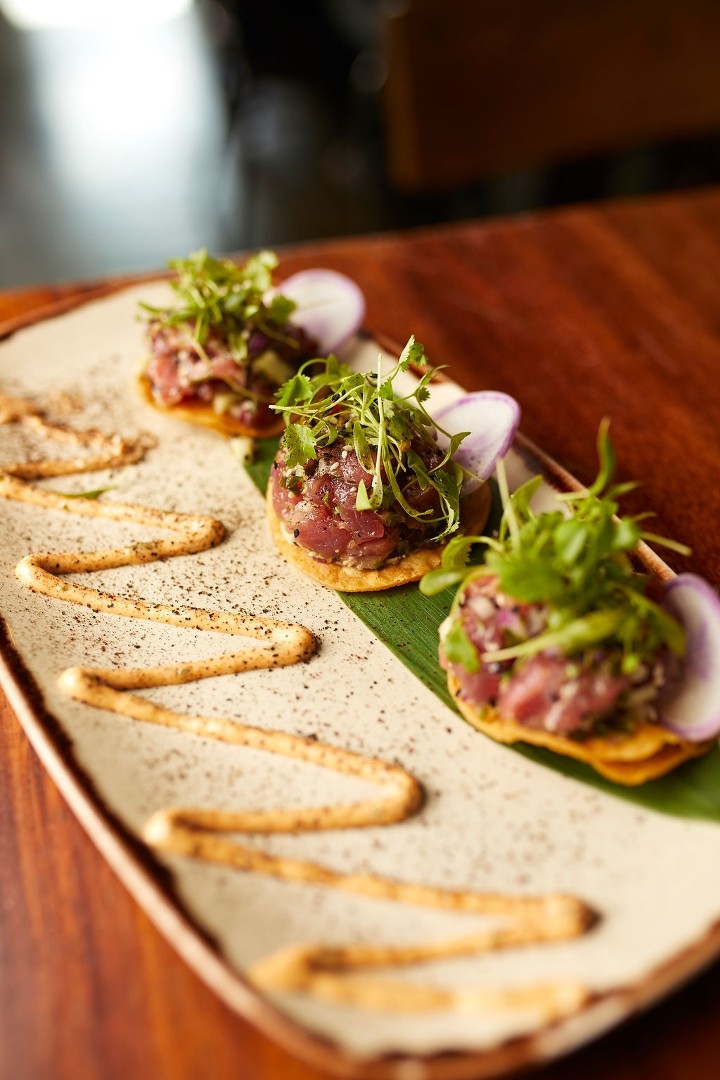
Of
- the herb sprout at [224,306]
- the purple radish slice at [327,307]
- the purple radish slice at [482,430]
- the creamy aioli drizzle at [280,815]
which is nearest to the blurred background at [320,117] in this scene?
the purple radish slice at [327,307]

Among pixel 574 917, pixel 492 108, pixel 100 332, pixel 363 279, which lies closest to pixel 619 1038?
pixel 574 917

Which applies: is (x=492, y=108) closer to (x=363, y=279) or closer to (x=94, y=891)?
(x=363, y=279)

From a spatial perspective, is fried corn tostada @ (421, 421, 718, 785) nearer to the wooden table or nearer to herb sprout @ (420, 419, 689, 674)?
herb sprout @ (420, 419, 689, 674)

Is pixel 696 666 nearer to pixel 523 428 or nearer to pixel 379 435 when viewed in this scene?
pixel 379 435

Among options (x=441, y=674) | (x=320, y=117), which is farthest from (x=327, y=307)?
(x=320, y=117)

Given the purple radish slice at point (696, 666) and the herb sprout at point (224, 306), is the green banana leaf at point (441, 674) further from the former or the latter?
the herb sprout at point (224, 306)
